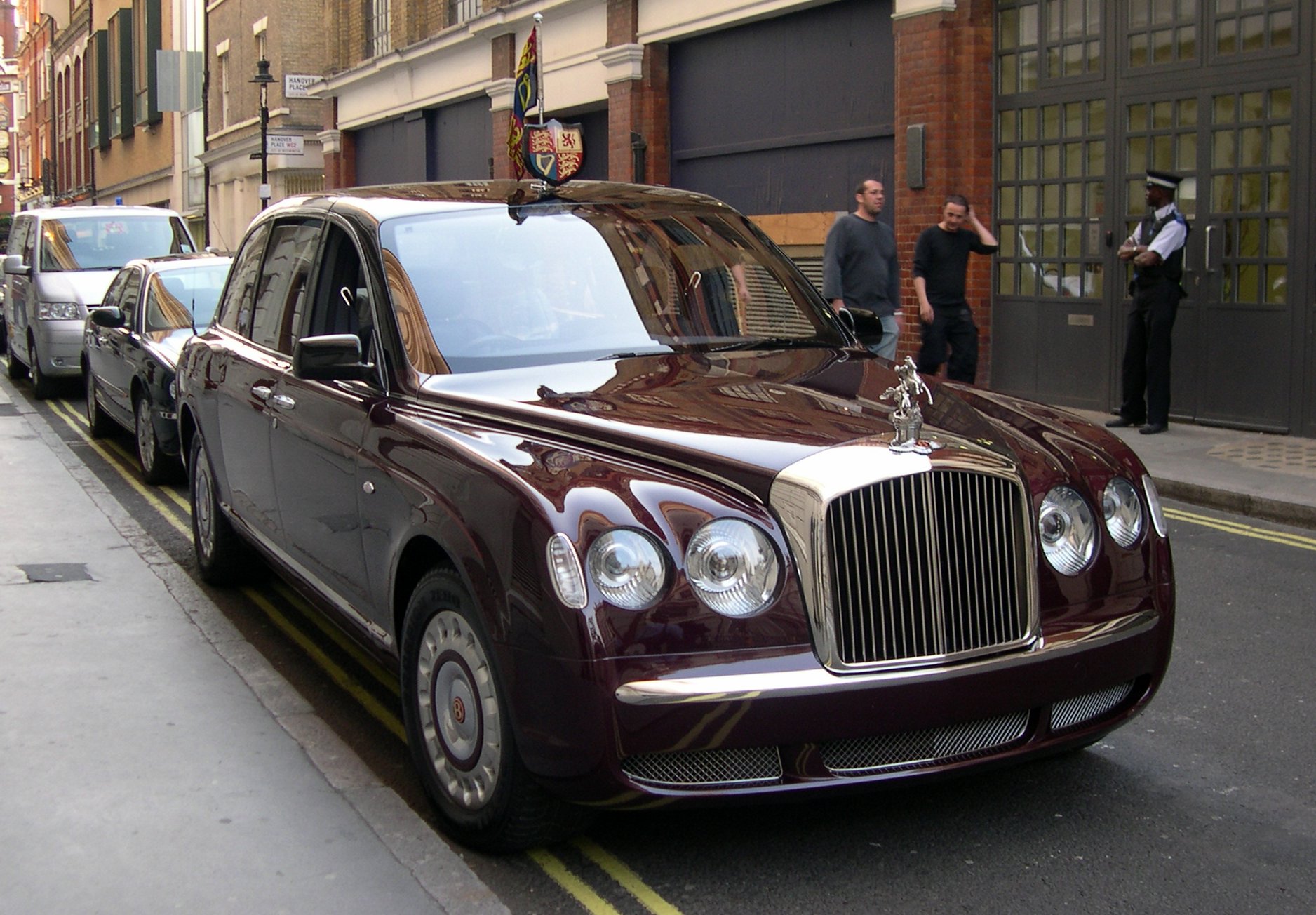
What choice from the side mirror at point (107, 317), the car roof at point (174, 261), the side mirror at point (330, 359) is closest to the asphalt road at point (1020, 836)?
the side mirror at point (330, 359)

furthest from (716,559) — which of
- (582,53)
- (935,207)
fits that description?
(582,53)

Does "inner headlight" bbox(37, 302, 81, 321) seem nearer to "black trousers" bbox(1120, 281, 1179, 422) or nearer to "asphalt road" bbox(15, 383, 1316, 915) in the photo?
"black trousers" bbox(1120, 281, 1179, 422)

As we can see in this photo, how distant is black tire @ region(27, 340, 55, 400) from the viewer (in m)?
16.2

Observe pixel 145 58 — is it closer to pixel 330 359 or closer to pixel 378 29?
pixel 378 29

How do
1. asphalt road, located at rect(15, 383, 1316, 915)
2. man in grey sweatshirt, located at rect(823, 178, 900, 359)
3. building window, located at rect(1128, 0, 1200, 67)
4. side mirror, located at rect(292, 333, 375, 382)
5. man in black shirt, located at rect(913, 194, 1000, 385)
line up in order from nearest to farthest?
asphalt road, located at rect(15, 383, 1316, 915), side mirror, located at rect(292, 333, 375, 382), man in grey sweatshirt, located at rect(823, 178, 900, 359), man in black shirt, located at rect(913, 194, 1000, 385), building window, located at rect(1128, 0, 1200, 67)

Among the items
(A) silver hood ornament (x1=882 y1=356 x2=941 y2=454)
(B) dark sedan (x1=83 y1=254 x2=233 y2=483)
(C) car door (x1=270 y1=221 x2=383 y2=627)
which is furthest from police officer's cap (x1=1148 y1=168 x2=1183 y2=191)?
(A) silver hood ornament (x1=882 y1=356 x2=941 y2=454)

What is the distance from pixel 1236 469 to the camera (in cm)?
978

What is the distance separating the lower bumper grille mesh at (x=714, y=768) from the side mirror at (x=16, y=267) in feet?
48.5

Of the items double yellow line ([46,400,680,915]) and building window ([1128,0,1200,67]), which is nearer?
double yellow line ([46,400,680,915])

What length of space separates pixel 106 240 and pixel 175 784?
13932mm

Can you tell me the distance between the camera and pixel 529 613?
11.7ft

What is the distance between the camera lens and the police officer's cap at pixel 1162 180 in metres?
11.4

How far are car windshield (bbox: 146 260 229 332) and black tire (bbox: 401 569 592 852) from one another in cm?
683

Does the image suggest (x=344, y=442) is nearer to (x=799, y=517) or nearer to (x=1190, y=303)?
(x=799, y=517)
